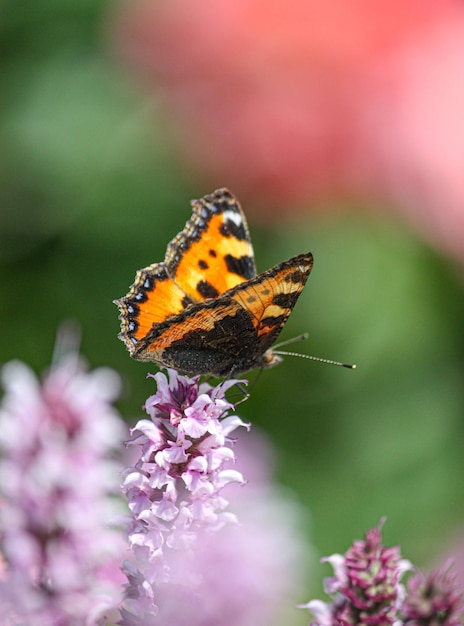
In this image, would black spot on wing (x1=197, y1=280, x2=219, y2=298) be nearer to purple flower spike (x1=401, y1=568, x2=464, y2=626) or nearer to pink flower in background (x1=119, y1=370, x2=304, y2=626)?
pink flower in background (x1=119, y1=370, x2=304, y2=626)

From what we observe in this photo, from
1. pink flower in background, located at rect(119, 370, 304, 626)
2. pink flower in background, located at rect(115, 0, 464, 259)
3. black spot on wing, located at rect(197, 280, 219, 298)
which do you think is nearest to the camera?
pink flower in background, located at rect(119, 370, 304, 626)

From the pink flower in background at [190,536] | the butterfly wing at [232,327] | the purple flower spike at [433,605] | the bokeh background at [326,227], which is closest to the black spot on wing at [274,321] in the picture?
the butterfly wing at [232,327]

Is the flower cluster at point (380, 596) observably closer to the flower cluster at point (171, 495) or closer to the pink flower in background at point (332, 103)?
the flower cluster at point (171, 495)

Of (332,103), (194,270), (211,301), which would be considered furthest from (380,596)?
(332,103)

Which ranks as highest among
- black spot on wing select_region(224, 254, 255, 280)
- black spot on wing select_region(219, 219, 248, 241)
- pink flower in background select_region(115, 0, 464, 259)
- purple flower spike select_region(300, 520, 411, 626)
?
pink flower in background select_region(115, 0, 464, 259)

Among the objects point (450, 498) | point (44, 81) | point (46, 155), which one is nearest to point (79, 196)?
point (46, 155)

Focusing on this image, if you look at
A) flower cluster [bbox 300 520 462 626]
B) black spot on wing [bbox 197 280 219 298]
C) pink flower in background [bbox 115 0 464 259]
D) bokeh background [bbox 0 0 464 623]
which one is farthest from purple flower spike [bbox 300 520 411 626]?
pink flower in background [bbox 115 0 464 259]

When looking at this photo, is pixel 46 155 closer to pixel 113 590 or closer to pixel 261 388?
pixel 261 388
